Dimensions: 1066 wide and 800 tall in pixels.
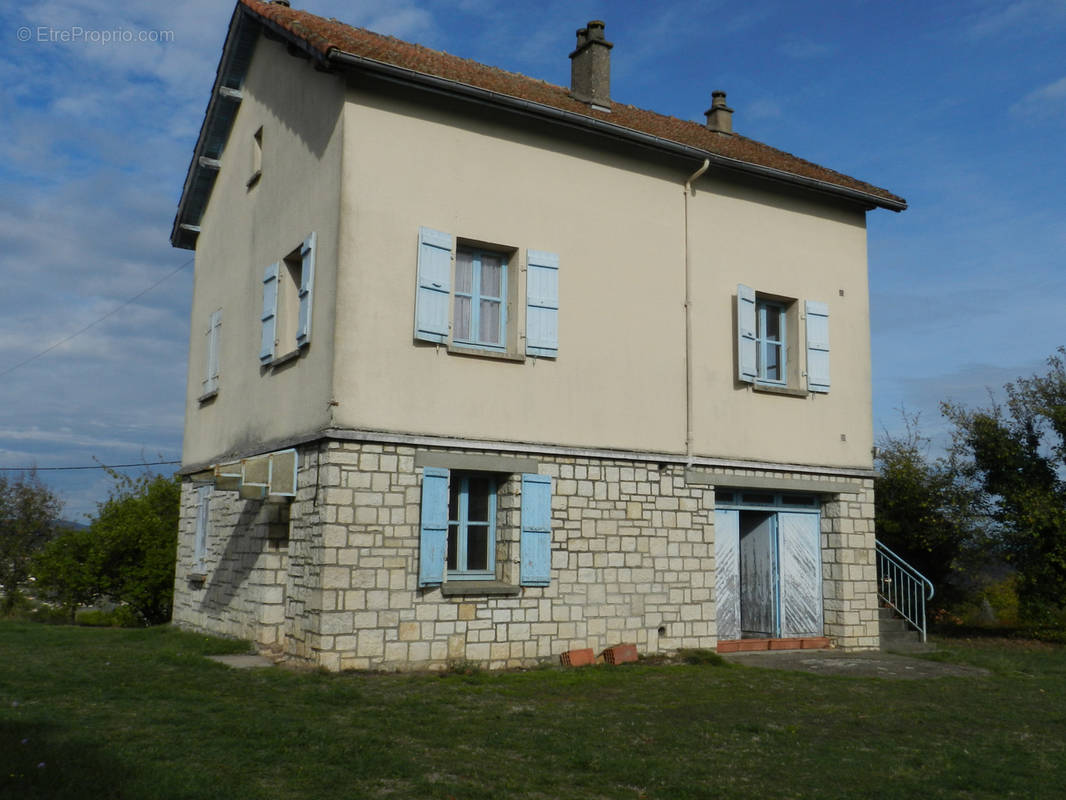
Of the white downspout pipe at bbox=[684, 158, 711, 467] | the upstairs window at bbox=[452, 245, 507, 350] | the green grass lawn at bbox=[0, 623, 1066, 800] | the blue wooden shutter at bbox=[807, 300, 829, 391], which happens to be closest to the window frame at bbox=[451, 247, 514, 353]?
the upstairs window at bbox=[452, 245, 507, 350]

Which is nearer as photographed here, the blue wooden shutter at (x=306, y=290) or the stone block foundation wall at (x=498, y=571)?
the stone block foundation wall at (x=498, y=571)

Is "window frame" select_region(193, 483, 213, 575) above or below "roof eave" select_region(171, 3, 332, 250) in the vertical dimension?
below

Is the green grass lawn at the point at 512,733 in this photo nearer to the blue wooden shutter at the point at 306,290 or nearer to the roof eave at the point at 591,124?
the blue wooden shutter at the point at 306,290

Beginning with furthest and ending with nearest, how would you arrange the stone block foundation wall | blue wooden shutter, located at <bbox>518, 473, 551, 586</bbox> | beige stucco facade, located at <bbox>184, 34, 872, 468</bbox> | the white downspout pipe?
the white downspout pipe
blue wooden shutter, located at <bbox>518, 473, 551, 586</bbox>
beige stucco facade, located at <bbox>184, 34, 872, 468</bbox>
the stone block foundation wall

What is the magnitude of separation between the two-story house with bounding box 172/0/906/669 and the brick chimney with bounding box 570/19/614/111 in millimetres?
62

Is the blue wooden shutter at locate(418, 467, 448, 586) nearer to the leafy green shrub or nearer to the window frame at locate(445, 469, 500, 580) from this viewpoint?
the window frame at locate(445, 469, 500, 580)

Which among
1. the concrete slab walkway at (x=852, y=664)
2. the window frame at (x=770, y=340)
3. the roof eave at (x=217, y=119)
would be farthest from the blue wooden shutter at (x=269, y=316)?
Answer: the concrete slab walkway at (x=852, y=664)

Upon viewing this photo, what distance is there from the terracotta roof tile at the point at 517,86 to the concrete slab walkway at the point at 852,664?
20.1 ft

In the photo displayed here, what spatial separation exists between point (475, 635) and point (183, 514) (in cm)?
688

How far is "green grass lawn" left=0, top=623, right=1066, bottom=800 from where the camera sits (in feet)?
17.2

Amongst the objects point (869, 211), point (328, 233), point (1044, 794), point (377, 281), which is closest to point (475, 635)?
point (377, 281)

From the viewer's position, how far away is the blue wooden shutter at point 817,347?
12.8 m

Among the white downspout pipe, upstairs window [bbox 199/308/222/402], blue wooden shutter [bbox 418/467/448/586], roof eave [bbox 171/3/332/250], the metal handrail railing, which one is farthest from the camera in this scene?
the metal handrail railing

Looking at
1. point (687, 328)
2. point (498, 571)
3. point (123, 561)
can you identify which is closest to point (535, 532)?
point (498, 571)
